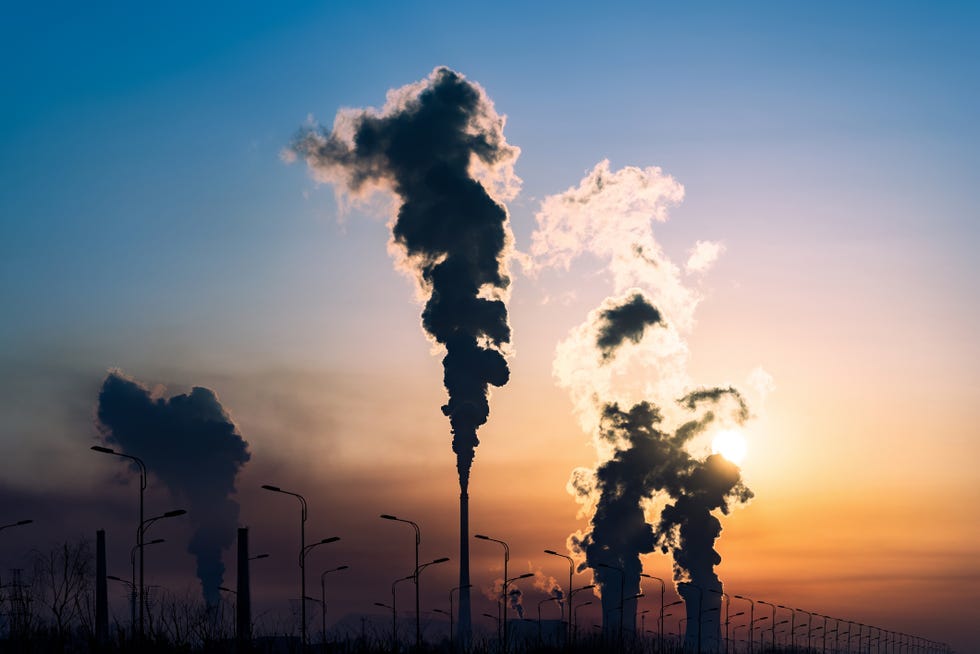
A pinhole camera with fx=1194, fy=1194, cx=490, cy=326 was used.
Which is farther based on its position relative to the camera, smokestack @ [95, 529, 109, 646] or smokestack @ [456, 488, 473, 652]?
smokestack @ [456, 488, 473, 652]

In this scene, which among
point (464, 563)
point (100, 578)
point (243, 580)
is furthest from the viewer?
point (464, 563)

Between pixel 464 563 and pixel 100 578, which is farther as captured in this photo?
pixel 464 563

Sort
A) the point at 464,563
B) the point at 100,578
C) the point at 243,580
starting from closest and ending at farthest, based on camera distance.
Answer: the point at 243,580 → the point at 100,578 → the point at 464,563

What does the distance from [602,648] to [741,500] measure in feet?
165

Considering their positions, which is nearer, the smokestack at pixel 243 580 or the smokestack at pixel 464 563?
the smokestack at pixel 243 580

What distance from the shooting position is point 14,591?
71438mm

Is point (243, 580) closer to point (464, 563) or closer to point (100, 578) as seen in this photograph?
point (100, 578)

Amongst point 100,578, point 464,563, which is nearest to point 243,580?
point 100,578

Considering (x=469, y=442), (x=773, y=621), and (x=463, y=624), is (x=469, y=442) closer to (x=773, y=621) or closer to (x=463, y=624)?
(x=463, y=624)

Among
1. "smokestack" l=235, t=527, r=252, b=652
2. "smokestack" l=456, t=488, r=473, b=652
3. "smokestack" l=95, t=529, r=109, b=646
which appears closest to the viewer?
"smokestack" l=235, t=527, r=252, b=652

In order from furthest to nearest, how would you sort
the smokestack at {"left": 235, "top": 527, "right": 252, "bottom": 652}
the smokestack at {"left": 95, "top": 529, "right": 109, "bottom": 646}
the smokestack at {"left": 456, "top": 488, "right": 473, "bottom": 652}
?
the smokestack at {"left": 456, "top": 488, "right": 473, "bottom": 652}
the smokestack at {"left": 95, "top": 529, "right": 109, "bottom": 646}
the smokestack at {"left": 235, "top": 527, "right": 252, "bottom": 652}

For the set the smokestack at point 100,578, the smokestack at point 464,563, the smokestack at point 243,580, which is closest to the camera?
the smokestack at point 243,580

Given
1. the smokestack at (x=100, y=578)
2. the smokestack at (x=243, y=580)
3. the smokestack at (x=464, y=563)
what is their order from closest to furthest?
the smokestack at (x=243, y=580)
the smokestack at (x=100, y=578)
the smokestack at (x=464, y=563)

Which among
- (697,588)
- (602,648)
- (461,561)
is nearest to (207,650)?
(602,648)
